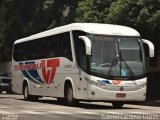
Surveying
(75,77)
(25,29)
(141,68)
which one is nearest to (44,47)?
(75,77)

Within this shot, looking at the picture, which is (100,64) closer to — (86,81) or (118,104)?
(86,81)

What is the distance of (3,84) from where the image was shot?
50.5 m

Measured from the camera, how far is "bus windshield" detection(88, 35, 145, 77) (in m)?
22.2

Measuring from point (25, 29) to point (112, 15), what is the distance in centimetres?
1696

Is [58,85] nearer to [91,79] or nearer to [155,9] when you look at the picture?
[91,79]

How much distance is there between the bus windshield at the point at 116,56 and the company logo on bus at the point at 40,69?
12.2 ft

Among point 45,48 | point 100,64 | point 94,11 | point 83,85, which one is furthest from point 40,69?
point 94,11

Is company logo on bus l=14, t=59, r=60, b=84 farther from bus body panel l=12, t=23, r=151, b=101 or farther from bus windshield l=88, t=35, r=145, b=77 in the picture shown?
bus windshield l=88, t=35, r=145, b=77

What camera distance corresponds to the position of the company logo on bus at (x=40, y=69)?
2648 cm

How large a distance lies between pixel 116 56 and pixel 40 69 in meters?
6.83

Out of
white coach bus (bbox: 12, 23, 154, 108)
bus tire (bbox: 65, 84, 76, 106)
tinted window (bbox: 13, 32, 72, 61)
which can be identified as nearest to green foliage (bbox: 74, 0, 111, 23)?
tinted window (bbox: 13, 32, 72, 61)

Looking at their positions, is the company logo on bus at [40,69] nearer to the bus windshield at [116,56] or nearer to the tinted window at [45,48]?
the tinted window at [45,48]

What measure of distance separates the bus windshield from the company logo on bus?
370 cm

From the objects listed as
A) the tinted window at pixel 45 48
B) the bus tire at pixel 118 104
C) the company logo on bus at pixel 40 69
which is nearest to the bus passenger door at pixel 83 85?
the tinted window at pixel 45 48
